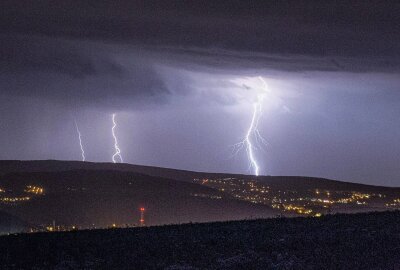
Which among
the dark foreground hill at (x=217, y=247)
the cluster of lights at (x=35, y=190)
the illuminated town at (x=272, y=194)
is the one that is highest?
the cluster of lights at (x=35, y=190)

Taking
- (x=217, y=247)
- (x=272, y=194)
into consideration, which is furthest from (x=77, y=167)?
(x=217, y=247)

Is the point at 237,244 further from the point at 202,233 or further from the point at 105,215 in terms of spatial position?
the point at 105,215

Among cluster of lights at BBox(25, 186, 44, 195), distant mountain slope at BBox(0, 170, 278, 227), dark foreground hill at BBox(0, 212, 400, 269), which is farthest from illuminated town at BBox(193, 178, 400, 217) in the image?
dark foreground hill at BBox(0, 212, 400, 269)

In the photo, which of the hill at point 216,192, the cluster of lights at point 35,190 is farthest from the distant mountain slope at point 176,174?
the cluster of lights at point 35,190

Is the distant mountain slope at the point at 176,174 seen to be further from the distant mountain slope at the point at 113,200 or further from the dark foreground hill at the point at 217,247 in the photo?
the dark foreground hill at the point at 217,247

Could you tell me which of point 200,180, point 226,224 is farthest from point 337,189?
point 226,224

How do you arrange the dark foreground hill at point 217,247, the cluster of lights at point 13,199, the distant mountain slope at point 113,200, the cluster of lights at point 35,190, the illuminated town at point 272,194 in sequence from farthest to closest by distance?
the cluster of lights at point 35,190, the cluster of lights at point 13,199, the distant mountain slope at point 113,200, the illuminated town at point 272,194, the dark foreground hill at point 217,247
